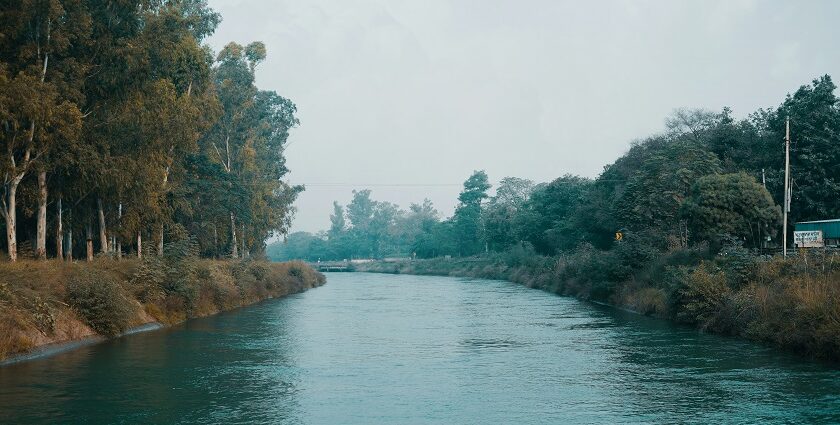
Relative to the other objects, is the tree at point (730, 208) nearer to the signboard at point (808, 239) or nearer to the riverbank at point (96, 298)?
the signboard at point (808, 239)

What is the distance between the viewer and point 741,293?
35531 mm

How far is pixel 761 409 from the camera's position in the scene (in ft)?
67.5

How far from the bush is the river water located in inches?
46.2

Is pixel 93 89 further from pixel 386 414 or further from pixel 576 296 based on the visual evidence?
pixel 576 296

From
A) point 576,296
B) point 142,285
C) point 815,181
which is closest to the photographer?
point 142,285

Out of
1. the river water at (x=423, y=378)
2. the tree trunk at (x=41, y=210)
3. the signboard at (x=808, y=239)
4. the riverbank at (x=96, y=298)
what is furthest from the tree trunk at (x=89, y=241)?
the signboard at (x=808, y=239)

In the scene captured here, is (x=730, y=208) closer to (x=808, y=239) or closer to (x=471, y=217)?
(x=808, y=239)

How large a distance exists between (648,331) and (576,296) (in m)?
27.6

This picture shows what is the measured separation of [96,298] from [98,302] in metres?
0.26

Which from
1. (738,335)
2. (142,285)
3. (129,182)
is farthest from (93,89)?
(738,335)

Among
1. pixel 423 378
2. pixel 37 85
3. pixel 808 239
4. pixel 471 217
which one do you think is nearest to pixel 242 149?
pixel 37 85

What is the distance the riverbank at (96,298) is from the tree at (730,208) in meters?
29.0

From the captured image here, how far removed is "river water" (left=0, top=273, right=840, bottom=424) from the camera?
20.4 metres

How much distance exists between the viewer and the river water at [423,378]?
66.9 ft
